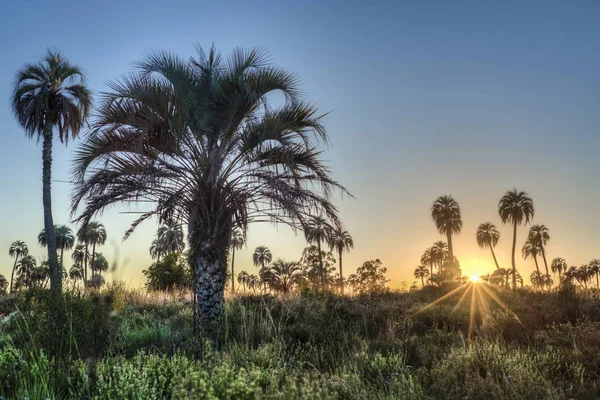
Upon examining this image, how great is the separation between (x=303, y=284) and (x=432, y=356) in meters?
8.77

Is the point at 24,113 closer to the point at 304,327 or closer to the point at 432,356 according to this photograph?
the point at 304,327

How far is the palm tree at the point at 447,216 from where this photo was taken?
51.8m

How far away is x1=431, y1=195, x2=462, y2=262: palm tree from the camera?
5181 centimetres

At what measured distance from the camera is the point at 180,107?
10.8 metres

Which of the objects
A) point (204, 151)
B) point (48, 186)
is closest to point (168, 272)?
point (48, 186)

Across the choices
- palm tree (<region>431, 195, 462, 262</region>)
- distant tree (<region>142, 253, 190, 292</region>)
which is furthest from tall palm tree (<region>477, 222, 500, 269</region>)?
distant tree (<region>142, 253, 190, 292</region>)

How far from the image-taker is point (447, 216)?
5197cm

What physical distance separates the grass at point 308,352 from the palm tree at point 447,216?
37558 mm

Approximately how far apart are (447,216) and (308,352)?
4726 cm

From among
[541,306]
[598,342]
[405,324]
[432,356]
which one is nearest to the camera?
[432,356]

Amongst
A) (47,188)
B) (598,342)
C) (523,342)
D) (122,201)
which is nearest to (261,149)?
(122,201)

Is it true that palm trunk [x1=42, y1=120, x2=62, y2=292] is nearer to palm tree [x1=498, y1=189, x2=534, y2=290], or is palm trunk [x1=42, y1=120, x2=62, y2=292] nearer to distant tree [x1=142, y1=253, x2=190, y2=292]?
distant tree [x1=142, y1=253, x2=190, y2=292]

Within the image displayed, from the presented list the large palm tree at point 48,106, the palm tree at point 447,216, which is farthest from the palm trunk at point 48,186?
the palm tree at point 447,216

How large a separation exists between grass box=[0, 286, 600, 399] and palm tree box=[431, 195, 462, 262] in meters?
37.6
